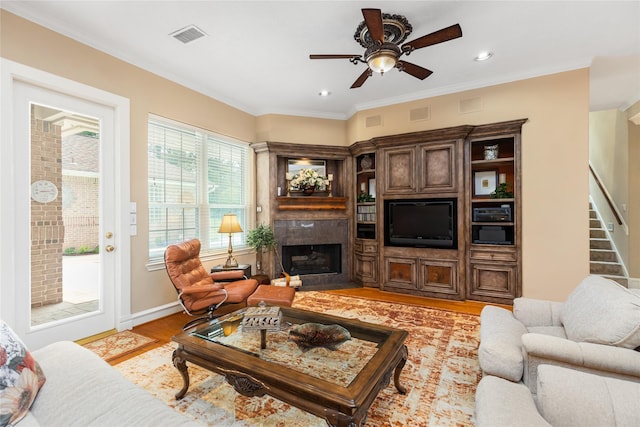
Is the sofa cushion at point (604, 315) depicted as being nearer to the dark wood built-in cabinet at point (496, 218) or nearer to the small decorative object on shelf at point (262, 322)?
the small decorative object on shelf at point (262, 322)

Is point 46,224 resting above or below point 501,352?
above

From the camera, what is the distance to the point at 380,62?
2.61 metres

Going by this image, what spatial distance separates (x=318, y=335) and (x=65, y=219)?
281 cm

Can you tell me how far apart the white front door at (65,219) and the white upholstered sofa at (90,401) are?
1.66m

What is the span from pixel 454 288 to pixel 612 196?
163 inches

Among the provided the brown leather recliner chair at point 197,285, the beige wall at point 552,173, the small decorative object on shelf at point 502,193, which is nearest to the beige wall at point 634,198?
the beige wall at point 552,173

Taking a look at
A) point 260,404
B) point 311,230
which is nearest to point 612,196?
point 311,230

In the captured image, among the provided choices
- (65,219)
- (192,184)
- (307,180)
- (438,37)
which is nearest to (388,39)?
(438,37)

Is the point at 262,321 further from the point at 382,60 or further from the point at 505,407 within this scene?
the point at 382,60

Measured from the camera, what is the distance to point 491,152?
4.15 meters

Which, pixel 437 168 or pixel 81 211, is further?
pixel 437 168

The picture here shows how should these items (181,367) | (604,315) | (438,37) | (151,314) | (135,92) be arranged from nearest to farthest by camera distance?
(604,315)
(181,367)
(438,37)
(135,92)
(151,314)

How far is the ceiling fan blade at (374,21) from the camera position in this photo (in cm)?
212

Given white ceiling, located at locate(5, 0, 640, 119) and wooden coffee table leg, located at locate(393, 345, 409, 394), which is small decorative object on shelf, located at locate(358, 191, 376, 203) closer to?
white ceiling, located at locate(5, 0, 640, 119)
